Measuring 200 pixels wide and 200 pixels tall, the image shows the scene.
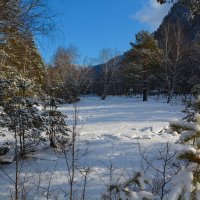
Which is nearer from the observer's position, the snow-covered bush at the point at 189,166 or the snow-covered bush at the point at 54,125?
the snow-covered bush at the point at 189,166

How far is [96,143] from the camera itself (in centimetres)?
1054

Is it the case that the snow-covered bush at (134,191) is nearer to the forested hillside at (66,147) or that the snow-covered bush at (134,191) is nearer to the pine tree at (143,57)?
the forested hillside at (66,147)

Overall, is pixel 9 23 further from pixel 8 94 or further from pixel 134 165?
pixel 134 165

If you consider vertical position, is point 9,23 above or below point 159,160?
above

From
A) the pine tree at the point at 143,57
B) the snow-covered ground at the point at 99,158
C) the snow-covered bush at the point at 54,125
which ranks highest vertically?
the pine tree at the point at 143,57

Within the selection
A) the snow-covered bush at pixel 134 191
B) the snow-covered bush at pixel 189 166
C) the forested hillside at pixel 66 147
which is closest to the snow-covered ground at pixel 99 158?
the forested hillside at pixel 66 147

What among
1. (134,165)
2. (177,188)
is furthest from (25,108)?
(177,188)

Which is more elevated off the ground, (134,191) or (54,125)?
(134,191)

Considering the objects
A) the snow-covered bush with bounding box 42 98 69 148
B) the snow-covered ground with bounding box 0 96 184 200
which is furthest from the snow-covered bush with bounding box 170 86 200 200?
the snow-covered bush with bounding box 42 98 69 148

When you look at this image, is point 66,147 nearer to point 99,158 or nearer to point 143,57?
point 99,158

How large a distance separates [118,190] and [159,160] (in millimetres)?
5574

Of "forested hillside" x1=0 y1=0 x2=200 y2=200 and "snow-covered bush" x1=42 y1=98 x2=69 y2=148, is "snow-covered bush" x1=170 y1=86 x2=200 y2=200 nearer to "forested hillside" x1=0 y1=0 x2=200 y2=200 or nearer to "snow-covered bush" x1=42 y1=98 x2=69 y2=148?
"forested hillside" x1=0 y1=0 x2=200 y2=200

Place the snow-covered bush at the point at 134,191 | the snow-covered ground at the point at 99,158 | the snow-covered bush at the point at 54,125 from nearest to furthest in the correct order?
the snow-covered bush at the point at 134,191, the snow-covered ground at the point at 99,158, the snow-covered bush at the point at 54,125

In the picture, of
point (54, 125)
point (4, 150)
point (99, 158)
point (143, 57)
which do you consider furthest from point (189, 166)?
point (143, 57)
